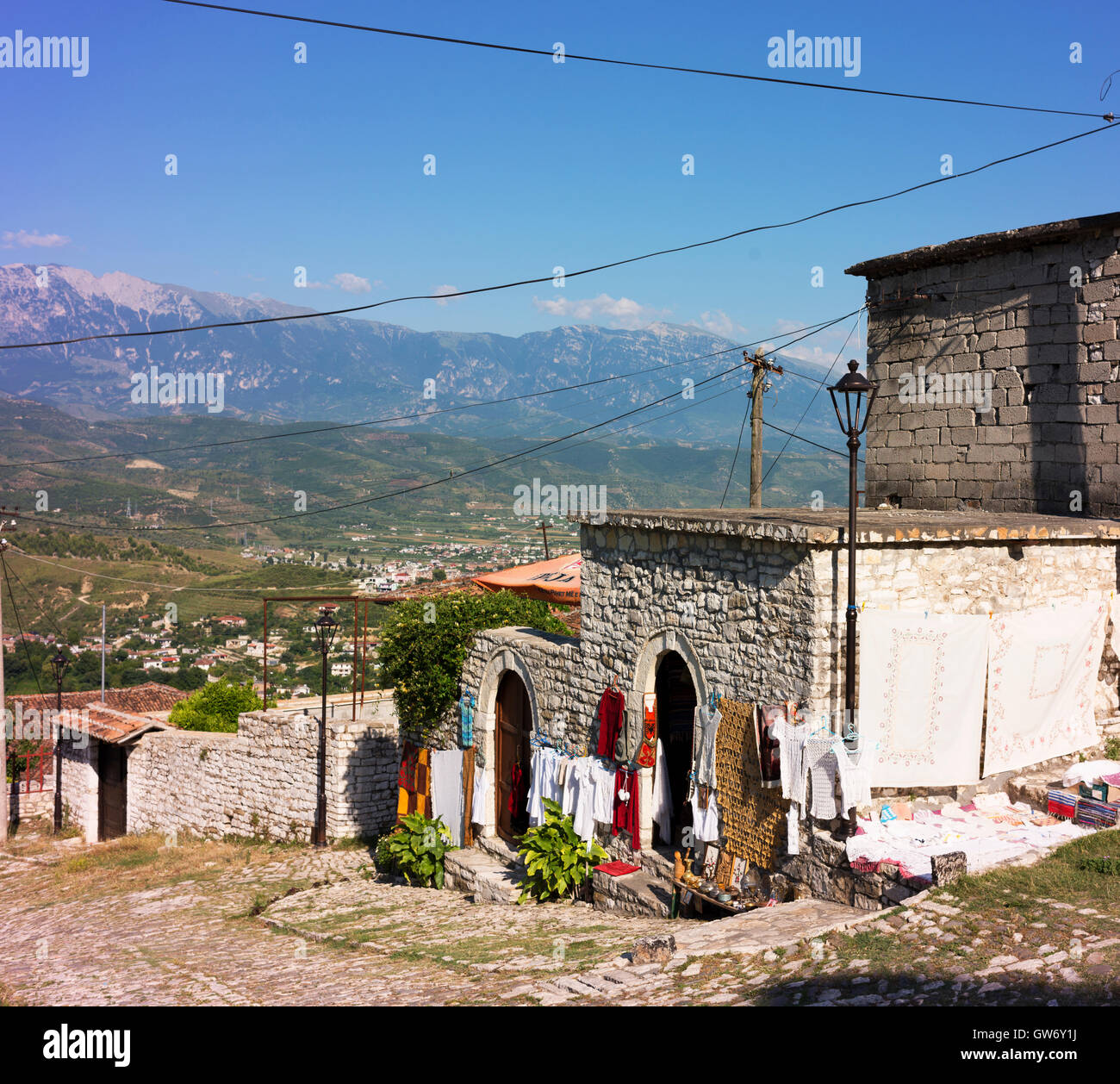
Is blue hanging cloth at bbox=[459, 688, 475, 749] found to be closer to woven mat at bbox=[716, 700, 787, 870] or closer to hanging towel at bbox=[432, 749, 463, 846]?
hanging towel at bbox=[432, 749, 463, 846]

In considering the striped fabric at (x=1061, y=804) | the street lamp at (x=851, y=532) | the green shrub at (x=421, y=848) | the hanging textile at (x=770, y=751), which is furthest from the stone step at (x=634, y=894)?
the striped fabric at (x=1061, y=804)

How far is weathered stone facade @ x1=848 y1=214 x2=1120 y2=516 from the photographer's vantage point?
470 inches

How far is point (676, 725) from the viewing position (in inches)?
443

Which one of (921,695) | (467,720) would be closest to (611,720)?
(467,720)

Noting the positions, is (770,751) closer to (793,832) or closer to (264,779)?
(793,832)

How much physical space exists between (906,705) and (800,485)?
155080 mm

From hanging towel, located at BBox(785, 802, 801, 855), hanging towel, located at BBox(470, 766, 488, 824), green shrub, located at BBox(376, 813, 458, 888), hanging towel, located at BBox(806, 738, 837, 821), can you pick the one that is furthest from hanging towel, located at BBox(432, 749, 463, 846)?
hanging towel, located at BBox(806, 738, 837, 821)

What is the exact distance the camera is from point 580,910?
10750 millimetres

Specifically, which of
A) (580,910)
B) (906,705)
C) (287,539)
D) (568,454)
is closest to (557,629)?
(580,910)

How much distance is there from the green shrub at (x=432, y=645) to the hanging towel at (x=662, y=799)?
437cm

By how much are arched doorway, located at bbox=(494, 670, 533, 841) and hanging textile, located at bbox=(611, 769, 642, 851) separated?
2351 millimetres

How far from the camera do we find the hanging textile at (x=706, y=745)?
9.70 meters

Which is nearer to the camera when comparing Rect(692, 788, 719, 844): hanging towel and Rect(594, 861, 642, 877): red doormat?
Rect(692, 788, 719, 844): hanging towel

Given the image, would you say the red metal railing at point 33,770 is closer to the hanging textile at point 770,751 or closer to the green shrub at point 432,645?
the green shrub at point 432,645
